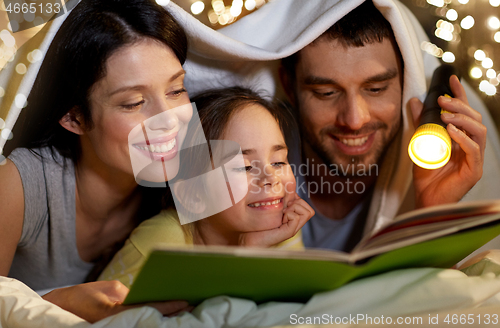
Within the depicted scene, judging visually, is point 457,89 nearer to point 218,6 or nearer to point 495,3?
point 495,3

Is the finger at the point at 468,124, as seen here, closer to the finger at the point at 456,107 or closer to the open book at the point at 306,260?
the finger at the point at 456,107

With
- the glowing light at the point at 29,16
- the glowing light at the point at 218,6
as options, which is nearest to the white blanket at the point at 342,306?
the glowing light at the point at 29,16

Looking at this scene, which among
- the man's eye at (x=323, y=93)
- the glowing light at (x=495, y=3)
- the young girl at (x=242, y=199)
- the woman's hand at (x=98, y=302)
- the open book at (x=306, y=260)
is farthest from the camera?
the glowing light at (x=495, y=3)

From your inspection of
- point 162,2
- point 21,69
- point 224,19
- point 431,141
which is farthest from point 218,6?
point 431,141

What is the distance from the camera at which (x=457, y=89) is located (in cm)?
75

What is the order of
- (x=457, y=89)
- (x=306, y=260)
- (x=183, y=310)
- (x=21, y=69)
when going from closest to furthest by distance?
(x=306, y=260)
(x=183, y=310)
(x=21, y=69)
(x=457, y=89)

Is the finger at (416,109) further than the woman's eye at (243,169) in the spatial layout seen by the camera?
Yes

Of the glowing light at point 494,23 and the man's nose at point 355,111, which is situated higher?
the glowing light at point 494,23

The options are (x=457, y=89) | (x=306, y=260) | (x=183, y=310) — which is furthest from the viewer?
(x=457, y=89)

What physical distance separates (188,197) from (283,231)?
6.9 inches

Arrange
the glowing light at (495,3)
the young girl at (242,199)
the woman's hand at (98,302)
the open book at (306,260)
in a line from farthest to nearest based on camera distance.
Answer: the glowing light at (495,3) < the young girl at (242,199) < the woman's hand at (98,302) < the open book at (306,260)

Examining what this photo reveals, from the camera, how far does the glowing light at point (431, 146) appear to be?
662mm

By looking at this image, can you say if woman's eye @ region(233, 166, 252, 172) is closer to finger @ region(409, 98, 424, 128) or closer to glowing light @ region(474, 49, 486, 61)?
finger @ region(409, 98, 424, 128)

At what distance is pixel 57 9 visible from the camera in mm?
634
